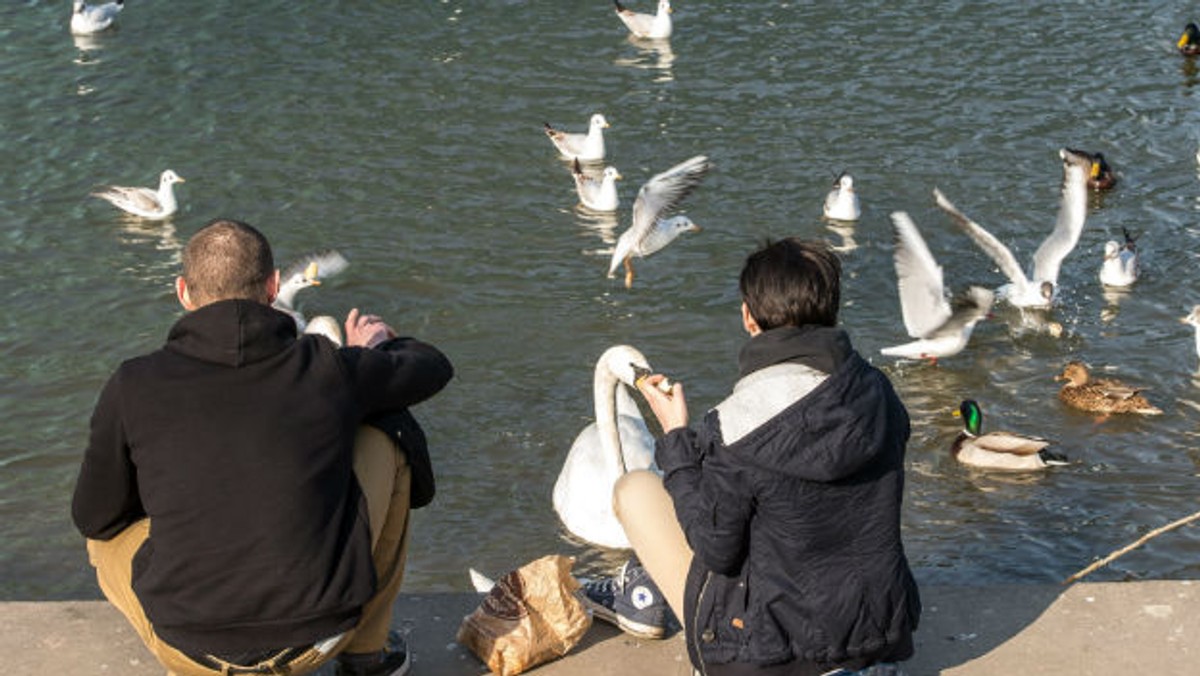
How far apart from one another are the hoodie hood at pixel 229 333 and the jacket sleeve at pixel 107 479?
7.4 inches

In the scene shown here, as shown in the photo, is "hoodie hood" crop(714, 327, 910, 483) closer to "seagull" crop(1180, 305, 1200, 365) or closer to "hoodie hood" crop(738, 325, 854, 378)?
"hoodie hood" crop(738, 325, 854, 378)

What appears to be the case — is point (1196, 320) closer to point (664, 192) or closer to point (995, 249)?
point (995, 249)

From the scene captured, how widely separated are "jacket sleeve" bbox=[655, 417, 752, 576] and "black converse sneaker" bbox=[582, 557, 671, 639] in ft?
2.22

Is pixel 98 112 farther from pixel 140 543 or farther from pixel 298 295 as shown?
pixel 140 543

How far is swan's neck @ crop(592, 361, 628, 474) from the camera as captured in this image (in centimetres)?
673

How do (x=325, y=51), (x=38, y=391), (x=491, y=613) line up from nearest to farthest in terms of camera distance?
(x=491, y=613), (x=38, y=391), (x=325, y=51)

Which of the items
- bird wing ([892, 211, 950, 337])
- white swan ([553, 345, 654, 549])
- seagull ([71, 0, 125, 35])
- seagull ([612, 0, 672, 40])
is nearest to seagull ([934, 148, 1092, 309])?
bird wing ([892, 211, 950, 337])

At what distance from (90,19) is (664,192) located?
7.33 m

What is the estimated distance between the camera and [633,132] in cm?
1406

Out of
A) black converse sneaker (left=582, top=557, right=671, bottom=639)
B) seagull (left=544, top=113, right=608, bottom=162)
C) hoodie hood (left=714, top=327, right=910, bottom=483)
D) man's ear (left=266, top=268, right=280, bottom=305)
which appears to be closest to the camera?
hoodie hood (left=714, top=327, right=910, bottom=483)

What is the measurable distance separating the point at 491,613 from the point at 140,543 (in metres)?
1.11

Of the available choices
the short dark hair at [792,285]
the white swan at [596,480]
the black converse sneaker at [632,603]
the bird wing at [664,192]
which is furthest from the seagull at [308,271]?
the short dark hair at [792,285]

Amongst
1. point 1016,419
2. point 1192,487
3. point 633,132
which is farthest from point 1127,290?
point 633,132

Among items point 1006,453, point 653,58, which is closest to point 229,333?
point 1006,453
